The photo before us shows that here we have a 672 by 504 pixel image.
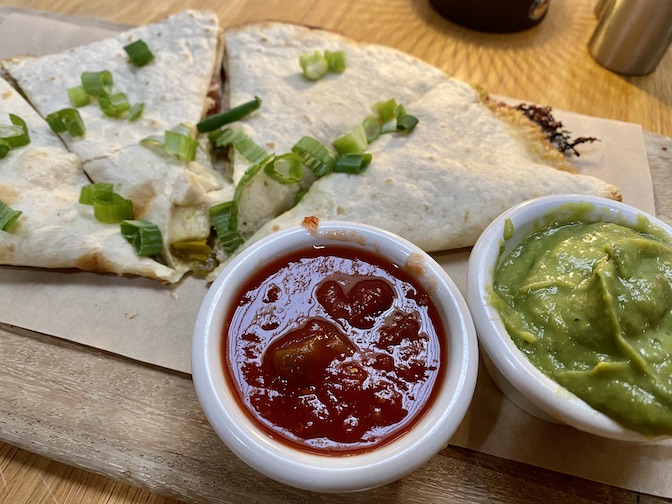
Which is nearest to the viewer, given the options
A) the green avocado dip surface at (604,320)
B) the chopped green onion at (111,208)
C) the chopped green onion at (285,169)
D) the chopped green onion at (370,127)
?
the green avocado dip surface at (604,320)

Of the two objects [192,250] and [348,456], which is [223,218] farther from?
[348,456]

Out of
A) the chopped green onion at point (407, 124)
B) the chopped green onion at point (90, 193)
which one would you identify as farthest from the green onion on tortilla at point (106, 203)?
the chopped green onion at point (407, 124)

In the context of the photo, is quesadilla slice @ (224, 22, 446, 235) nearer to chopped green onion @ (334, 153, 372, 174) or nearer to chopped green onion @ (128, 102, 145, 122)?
chopped green onion @ (334, 153, 372, 174)

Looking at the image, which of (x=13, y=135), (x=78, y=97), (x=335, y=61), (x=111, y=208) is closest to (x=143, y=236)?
(x=111, y=208)

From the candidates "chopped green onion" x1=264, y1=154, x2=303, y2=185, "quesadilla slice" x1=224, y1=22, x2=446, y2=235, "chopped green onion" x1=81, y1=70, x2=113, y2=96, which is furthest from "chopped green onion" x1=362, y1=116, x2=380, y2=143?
"chopped green onion" x1=81, y1=70, x2=113, y2=96

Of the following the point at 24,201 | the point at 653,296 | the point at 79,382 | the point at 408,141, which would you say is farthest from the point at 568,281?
the point at 24,201

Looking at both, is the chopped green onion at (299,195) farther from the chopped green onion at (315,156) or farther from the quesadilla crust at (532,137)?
the quesadilla crust at (532,137)
